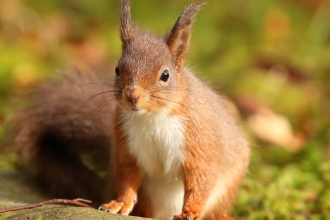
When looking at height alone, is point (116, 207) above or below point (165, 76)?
below

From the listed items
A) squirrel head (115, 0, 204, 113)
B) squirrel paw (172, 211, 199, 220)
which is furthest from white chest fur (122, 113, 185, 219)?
squirrel paw (172, 211, 199, 220)

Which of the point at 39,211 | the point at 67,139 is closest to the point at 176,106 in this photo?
the point at 39,211

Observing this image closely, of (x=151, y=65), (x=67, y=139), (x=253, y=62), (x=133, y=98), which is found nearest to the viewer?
(x=133, y=98)

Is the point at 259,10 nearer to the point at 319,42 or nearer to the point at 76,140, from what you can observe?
the point at 319,42

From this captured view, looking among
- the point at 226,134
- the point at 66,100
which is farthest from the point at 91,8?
the point at 226,134

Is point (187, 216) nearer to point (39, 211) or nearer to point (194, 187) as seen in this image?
point (194, 187)
